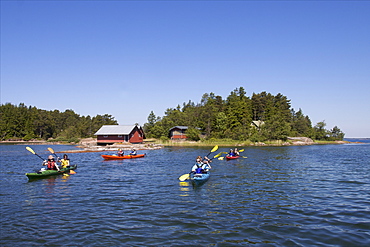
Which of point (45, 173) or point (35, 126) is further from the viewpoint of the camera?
point (35, 126)

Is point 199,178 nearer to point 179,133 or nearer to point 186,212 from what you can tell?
point 186,212

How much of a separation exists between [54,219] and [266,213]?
8521 mm

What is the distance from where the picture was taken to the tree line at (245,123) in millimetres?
69688

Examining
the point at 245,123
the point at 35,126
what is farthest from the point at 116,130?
the point at 35,126

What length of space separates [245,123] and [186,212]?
207ft

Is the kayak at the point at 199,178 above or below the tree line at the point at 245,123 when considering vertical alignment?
below

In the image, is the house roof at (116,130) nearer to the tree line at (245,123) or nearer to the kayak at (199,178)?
the tree line at (245,123)

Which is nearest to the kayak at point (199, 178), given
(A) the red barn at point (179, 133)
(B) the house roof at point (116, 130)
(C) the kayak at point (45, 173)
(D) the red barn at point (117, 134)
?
(C) the kayak at point (45, 173)

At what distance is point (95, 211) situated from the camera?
39.7 ft

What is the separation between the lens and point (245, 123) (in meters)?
72.9

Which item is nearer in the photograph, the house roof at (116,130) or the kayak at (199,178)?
the kayak at (199,178)

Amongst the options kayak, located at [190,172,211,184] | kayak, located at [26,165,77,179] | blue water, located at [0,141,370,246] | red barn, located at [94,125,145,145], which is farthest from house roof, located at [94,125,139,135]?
kayak, located at [190,172,211,184]

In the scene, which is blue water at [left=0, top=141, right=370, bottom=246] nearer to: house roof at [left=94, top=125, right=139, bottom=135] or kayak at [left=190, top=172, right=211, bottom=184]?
kayak at [left=190, top=172, right=211, bottom=184]

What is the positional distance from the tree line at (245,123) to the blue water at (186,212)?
5047cm
